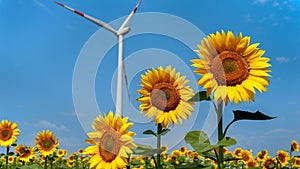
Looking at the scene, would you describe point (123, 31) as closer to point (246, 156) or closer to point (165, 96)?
point (246, 156)

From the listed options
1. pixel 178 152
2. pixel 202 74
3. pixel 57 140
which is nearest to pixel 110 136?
pixel 202 74

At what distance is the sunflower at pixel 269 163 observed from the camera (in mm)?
7596

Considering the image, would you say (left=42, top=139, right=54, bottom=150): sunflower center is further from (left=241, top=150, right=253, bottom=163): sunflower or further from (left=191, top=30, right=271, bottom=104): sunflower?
(left=191, top=30, right=271, bottom=104): sunflower

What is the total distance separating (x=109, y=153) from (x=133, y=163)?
483mm

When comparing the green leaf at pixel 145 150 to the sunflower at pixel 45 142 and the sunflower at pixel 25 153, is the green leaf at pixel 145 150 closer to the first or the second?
the sunflower at pixel 45 142

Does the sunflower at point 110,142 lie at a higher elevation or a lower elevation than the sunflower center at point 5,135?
lower

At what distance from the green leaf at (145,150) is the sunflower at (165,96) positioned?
0.49m

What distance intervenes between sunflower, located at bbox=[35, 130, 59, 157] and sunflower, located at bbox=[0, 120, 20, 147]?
52 cm

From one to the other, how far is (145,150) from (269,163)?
5022mm

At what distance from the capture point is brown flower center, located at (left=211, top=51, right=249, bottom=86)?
335 cm

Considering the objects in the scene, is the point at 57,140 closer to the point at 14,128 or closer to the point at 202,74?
the point at 14,128

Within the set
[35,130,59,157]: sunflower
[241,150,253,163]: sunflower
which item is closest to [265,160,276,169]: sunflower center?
[241,150,253,163]: sunflower

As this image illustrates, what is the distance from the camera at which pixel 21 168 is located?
19.1 ft

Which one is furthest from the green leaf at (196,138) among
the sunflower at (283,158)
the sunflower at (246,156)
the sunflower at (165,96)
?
the sunflower at (283,158)
